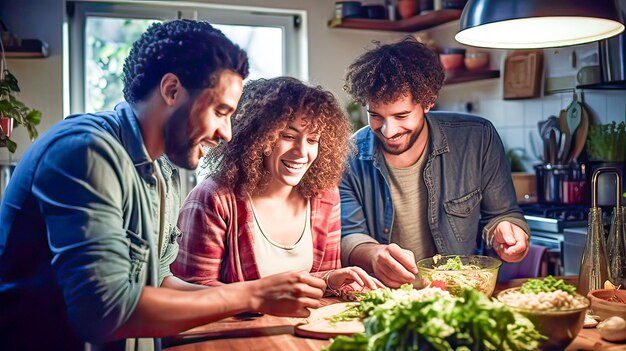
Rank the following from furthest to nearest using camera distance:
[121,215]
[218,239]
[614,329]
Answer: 1. [218,239]
2. [614,329]
3. [121,215]

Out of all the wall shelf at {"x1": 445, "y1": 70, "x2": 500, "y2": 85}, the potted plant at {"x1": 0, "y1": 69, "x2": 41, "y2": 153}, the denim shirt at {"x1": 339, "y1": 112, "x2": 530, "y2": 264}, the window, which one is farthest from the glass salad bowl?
the window

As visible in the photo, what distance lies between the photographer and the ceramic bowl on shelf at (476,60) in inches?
158

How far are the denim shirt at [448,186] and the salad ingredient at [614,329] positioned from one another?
819mm

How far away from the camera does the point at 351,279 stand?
1655 mm

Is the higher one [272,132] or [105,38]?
[105,38]

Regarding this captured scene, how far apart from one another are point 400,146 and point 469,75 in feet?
7.06

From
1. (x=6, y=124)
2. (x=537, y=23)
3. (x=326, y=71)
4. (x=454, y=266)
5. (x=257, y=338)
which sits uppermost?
(x=326, y=71)

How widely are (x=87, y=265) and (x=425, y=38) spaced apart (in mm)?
3863

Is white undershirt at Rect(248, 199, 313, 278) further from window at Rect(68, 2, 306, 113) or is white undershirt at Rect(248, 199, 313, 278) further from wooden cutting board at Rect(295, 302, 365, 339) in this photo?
window at Rect(68, 2, 306, 113)

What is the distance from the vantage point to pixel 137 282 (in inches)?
44.3

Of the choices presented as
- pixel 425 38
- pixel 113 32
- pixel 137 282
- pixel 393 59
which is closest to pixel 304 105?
pixel 393 59

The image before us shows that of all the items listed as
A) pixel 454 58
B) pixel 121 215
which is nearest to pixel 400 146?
pixel 121 215

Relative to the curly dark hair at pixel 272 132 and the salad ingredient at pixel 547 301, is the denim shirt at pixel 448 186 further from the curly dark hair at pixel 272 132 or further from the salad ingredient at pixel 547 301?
the salad ingredient at pixel 547 301

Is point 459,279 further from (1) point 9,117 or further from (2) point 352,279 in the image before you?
(1) point 9,117
